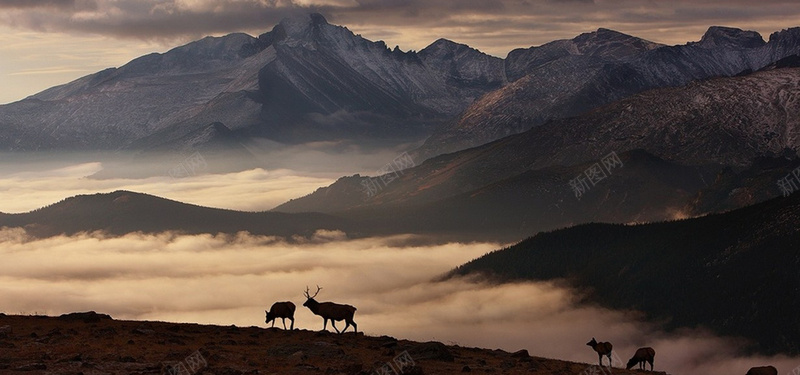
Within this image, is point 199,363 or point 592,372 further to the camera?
point 592,372

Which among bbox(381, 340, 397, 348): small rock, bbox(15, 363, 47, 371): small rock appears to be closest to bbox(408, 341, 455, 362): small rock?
bbox(381, 340, 397, 348): small rock

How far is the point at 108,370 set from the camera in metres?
82.8

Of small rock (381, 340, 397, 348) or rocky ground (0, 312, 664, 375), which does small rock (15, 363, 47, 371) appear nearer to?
rocky ground (0, 312, 664, 375)

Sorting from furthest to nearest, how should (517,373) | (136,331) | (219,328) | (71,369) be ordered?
(219,328)
(136,331)
(517,373)
(71,369)

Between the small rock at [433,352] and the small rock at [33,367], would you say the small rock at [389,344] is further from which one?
the small rock at [33,367]

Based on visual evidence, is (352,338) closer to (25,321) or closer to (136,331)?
(136,331)

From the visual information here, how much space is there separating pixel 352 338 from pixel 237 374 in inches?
987

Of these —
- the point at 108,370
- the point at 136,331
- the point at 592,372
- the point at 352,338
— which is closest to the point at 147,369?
the point at 108,370

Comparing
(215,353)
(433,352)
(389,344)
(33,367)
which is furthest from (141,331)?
(433,352)

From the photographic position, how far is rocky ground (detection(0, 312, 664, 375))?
84688 mm

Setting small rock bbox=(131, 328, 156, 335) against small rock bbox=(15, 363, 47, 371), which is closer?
small rock bbox=(15, 363, 47, 371)

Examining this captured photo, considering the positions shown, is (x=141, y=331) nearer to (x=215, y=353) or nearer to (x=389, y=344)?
(x=215, y=353)

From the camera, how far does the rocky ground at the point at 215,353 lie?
8469 cm

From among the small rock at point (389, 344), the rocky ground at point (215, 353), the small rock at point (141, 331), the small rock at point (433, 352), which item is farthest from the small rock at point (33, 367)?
the small rock at point (389, 344)
